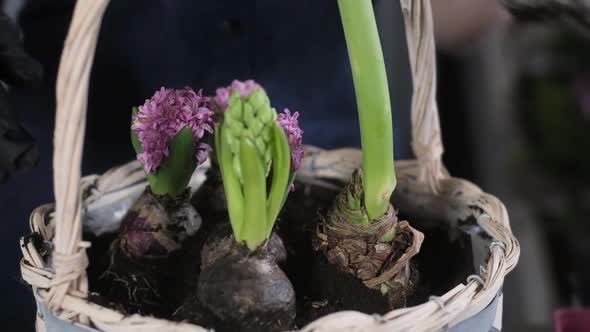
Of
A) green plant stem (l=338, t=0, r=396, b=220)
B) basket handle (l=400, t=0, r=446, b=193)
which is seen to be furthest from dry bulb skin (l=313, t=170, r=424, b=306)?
basket handle (l=400, t=0, r=446, b=193)

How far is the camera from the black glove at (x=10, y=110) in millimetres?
433

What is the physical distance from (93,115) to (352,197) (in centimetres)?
40

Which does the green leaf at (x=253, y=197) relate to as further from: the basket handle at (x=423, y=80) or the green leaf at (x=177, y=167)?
the basket handle at (x=423, y=80)

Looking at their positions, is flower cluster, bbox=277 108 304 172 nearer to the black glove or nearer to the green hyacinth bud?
the green hyacinth bud

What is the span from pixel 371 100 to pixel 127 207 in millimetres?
301

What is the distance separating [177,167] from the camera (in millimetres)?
521

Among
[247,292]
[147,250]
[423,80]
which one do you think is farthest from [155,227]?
[423,80]

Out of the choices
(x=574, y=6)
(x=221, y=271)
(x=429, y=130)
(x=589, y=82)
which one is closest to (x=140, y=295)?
(x=221, y=271)

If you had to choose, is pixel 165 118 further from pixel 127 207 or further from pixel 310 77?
pixel 310 77

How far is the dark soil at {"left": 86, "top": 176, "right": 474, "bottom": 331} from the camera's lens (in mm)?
486

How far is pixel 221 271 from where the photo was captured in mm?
452

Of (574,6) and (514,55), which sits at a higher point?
(574,6)

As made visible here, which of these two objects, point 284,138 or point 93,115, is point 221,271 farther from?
point 93,115

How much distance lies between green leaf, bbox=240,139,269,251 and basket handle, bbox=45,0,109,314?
0.10 metres
